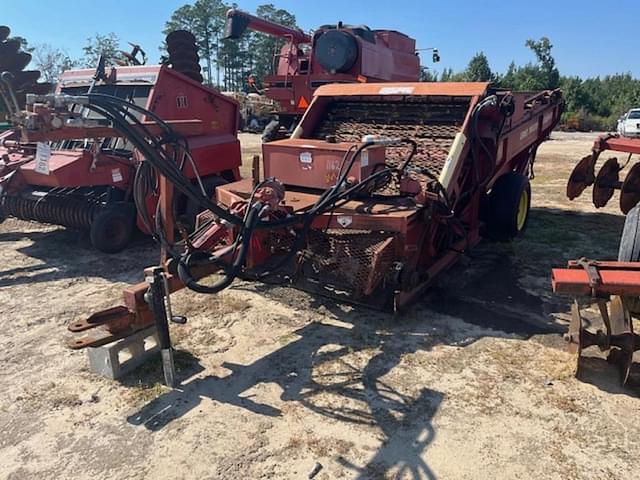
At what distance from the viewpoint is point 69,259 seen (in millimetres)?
5617

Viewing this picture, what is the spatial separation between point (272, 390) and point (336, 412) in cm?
43

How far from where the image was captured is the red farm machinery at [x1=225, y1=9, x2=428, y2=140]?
327 inches

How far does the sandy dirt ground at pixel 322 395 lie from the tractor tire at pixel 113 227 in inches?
35.1

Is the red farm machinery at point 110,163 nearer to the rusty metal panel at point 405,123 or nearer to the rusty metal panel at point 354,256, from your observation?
the rusty metal panel at point 405,123

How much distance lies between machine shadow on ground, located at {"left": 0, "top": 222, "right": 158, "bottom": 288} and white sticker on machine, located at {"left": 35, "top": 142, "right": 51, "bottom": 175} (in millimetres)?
964

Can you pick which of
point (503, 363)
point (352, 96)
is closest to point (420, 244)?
point (503, 363)

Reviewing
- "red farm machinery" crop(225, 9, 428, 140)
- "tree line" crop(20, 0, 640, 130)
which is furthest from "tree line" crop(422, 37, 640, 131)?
"red farm machinery" crop(225, 9, 428, 140)

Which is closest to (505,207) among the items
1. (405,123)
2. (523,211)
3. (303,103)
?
(523,211)

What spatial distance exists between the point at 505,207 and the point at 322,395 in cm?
297

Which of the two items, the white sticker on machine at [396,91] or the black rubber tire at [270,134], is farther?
the black rubber tire at [270,134]

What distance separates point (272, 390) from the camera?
3.12 m

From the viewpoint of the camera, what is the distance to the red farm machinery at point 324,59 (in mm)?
8305

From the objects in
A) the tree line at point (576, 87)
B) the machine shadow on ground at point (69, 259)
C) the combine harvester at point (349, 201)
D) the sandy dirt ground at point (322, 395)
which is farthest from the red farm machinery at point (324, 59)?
the tree line at point (576, 87)

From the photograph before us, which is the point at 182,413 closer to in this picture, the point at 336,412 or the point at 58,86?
the point at 336,412
